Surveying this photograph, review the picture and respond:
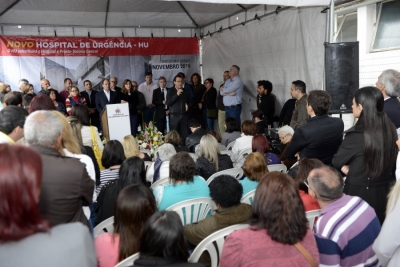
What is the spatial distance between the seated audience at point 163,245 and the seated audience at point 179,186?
1314 mm

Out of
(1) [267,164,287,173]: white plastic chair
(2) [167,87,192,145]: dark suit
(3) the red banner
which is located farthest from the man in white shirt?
(1) [267,164,287,173]: white plastic chair

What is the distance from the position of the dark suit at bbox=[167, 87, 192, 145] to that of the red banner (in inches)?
86.2

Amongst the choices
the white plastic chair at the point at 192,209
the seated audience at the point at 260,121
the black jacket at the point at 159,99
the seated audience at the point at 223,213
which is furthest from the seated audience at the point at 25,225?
the black jacket at the point at 159,99

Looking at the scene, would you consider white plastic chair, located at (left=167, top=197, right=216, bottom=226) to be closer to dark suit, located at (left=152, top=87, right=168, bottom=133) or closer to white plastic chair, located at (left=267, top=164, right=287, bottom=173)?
white plastic chair, located at (left=267, top=164, right=287, bottom=173)

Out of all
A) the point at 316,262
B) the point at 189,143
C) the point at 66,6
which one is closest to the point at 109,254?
the point at 316,262

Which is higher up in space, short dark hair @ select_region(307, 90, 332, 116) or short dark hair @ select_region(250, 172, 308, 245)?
short dark hair @ select_region(307, 90, 332, 116)

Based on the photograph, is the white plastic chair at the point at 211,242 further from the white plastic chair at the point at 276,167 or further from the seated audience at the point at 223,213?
the white plastic chair at the point at 276,167

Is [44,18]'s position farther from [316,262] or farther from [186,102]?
[316,262]

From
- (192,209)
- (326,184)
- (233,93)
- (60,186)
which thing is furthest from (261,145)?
(233,93)

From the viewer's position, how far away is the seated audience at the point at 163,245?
4.45 feet

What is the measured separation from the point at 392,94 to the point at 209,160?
1.77 metres

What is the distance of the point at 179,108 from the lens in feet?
25.3

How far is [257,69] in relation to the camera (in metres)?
7.50

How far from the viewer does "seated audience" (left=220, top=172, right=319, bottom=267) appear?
154cm
